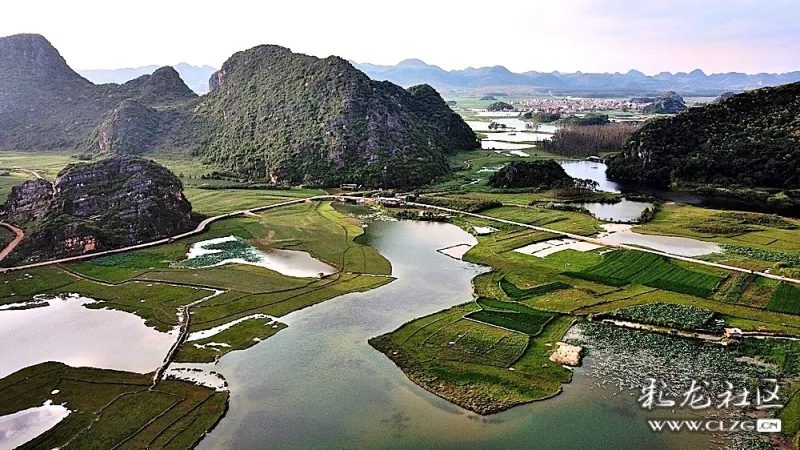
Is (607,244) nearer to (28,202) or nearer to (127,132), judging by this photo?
(28,202)

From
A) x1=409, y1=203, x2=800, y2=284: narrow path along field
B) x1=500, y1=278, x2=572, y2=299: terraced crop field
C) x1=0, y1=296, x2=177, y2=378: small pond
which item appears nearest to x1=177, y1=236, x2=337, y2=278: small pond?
x1=0, y1=296, x2=177, y2=378: small pond

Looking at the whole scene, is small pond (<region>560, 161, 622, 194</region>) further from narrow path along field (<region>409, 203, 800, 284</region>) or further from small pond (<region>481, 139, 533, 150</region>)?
narrow path along field (<region>409, 203, 800, 284</region>)

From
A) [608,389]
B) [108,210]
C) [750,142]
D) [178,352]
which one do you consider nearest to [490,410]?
[608,389]

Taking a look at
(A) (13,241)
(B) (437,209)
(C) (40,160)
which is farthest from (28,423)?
(C) (40,160)

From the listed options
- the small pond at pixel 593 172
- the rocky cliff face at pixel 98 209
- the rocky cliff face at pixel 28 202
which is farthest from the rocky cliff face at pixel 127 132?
the small pond at pixel 593 172

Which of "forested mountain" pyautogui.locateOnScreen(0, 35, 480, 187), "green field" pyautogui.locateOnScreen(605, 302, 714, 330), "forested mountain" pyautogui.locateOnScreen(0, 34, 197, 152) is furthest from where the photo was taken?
"forested mountain" pyautogui.locateOnScreen(0, 34, 197, 152)

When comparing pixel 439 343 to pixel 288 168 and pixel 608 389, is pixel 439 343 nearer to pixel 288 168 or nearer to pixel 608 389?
pixel 608 389

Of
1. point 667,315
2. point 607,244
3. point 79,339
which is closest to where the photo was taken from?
point 79,339

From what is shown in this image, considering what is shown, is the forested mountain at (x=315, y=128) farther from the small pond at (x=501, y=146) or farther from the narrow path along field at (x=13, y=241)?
the narrow path along field at (x=13, y=241)
